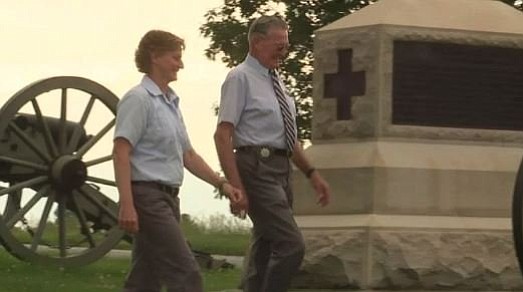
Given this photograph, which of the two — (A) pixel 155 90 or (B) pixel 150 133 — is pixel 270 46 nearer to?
(A) pixel 155 90

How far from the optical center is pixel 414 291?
1181 centimetres

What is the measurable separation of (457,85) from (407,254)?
4.54 feet

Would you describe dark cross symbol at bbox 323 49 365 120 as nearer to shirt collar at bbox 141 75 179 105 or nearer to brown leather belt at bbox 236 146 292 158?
brown leather belt at bbox 236 146 292 158

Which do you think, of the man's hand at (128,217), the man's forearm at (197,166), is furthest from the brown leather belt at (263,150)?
the man's hand at (128,217)

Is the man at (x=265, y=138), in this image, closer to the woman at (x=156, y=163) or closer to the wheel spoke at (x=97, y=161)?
the woman at (x=156, y=163)

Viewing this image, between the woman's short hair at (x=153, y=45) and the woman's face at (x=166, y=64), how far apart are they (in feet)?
0.07

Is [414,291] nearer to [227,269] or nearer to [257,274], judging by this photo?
[257,274]

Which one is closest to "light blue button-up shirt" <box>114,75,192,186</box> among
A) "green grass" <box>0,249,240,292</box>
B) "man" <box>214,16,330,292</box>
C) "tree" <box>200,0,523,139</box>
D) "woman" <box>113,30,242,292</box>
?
"woman" <box>113,30,242,292</box>

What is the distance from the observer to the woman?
785cm

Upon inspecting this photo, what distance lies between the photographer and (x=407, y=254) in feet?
38.7

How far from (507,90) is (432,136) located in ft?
2.29

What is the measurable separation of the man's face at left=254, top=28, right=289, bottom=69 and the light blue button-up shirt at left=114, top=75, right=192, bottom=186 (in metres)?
1.33

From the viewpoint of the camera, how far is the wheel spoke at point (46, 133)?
52.5 feet

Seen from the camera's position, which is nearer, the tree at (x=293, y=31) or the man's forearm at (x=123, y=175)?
the man's forearm at (x=123, y=175)
